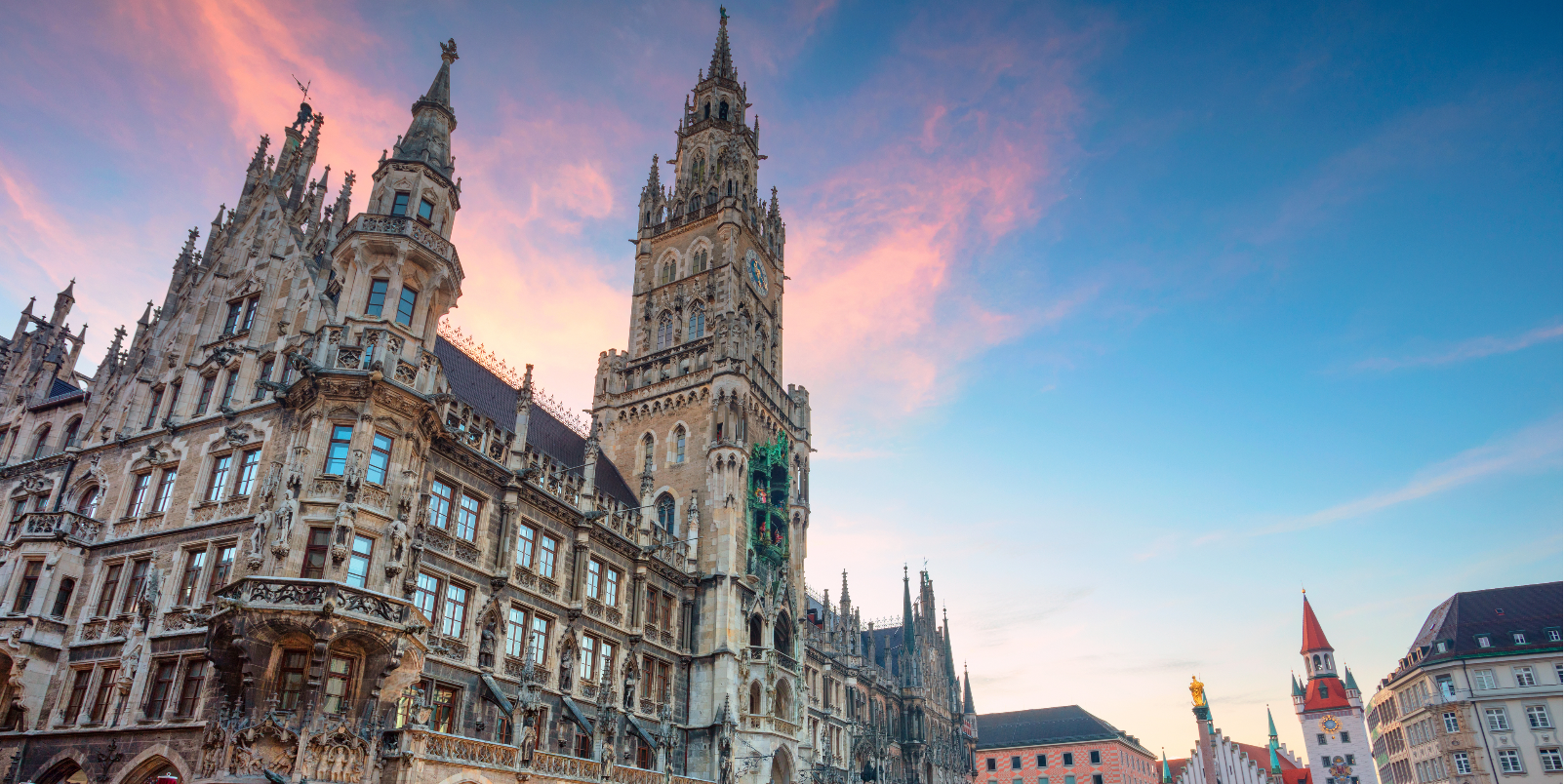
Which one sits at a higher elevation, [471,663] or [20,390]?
[20,390]

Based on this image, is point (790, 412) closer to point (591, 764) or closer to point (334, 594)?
point (591, 764)

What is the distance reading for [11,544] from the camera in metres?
29.8

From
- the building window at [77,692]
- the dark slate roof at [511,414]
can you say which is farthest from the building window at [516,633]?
the building window at [77,692]

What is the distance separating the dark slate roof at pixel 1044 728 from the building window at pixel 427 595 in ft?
304

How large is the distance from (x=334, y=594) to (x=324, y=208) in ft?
56.6

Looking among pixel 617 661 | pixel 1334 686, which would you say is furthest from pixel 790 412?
pixel 1334 686

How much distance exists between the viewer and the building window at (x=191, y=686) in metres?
24.9

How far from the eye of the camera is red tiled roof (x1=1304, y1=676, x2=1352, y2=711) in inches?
4208

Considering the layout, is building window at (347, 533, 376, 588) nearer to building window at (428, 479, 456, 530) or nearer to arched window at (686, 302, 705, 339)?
building window at (428, 479, 456, 530)

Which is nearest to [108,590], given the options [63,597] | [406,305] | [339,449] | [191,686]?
[63,597]

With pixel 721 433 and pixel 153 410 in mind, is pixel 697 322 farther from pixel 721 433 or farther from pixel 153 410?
pixel 153 410

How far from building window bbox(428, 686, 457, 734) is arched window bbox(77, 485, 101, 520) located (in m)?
13.6

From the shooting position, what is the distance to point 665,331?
5503 centimetres

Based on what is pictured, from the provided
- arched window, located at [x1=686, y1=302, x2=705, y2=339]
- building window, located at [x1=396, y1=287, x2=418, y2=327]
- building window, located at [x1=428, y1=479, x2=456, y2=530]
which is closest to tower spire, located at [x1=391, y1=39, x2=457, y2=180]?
building window, located at [x1=396, y1=287, x2=418, y2=327]
